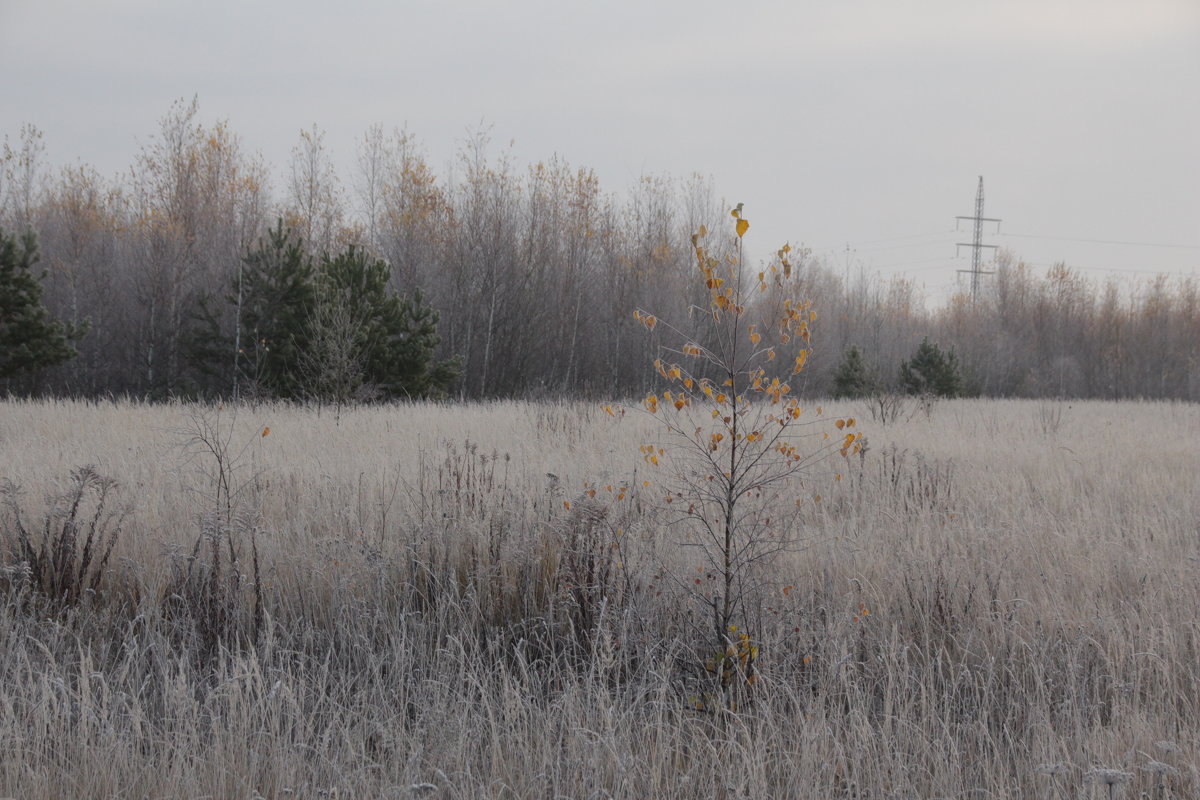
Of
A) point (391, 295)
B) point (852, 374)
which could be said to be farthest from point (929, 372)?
point (391, 295)

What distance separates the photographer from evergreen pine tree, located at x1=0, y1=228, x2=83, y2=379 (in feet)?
Result: 58.1

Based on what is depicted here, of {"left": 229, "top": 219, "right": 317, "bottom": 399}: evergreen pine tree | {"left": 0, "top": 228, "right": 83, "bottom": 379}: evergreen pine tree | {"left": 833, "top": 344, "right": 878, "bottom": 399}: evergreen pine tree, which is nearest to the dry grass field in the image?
{"left": 229, "top": 219, "right": 317, "bottom": 399}: evergreen pine tree

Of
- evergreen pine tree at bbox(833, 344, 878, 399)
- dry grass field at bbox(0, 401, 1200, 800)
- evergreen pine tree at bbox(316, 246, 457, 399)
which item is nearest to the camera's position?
dry grass field at bbox(0, 401, 1200, 800)

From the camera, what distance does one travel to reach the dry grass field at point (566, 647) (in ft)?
9.17

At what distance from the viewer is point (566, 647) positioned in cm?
378

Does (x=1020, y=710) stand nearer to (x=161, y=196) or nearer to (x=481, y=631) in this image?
Result: (x=481, y=631)

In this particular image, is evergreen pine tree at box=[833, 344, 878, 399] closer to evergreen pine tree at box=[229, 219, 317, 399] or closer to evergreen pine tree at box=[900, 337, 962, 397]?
evergreen pine tree at box=[900, 337, 962, 397]

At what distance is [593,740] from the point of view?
119 inches

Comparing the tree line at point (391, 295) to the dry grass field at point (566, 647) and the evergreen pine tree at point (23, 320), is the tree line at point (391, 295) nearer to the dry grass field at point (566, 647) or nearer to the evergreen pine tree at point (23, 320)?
the evergreen pine tree at point (23, 320)

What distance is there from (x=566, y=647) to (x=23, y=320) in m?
19.7

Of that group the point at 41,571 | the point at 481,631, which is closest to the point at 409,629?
the point at 481,631

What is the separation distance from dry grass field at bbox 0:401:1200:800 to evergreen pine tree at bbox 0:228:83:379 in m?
14.4

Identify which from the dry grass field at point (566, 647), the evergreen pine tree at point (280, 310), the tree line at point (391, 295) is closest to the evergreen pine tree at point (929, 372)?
the tree line at point (391, 295)

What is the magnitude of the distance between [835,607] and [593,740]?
1697 mm
